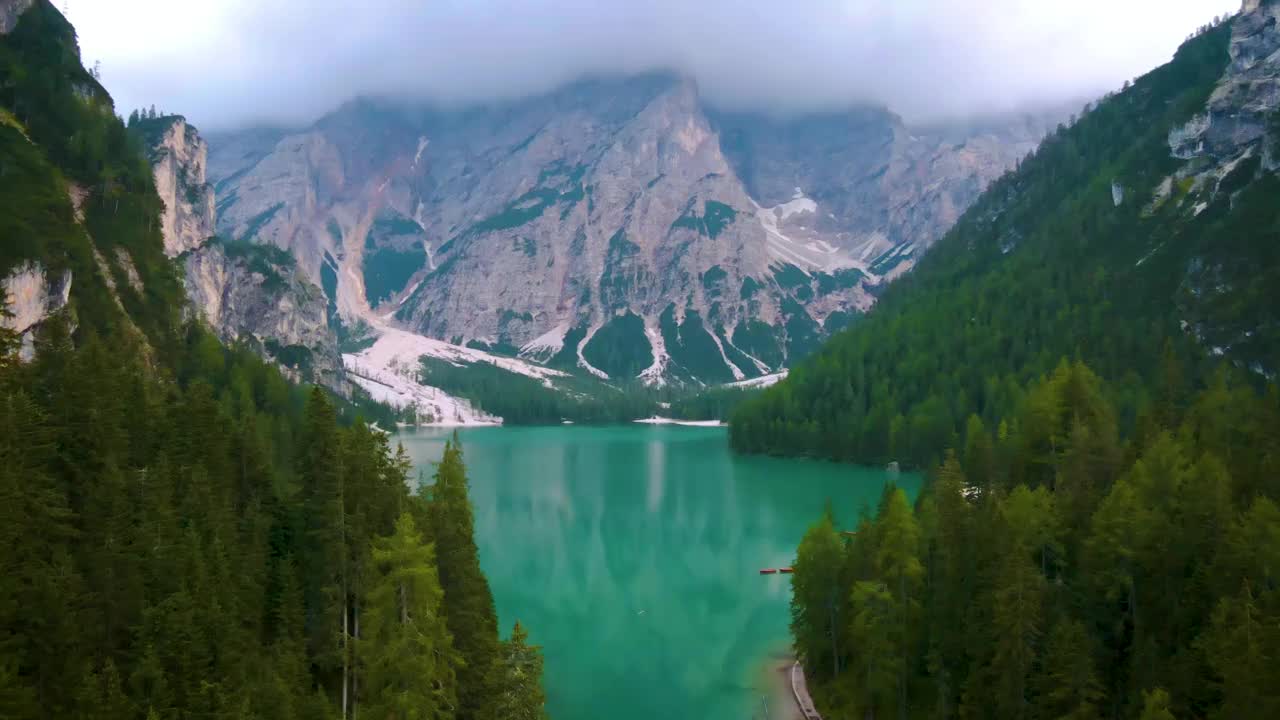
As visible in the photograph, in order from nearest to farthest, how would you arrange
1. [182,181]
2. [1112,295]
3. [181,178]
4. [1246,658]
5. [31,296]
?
[1246,658] < [31,296] < [1112,295] < [181,178] < [182,181]

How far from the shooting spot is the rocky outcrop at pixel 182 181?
14762cm

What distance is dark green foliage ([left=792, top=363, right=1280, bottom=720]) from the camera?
2856 cm

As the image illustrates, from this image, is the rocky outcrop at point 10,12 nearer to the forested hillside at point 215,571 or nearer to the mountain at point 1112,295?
the forested hillside at point 215,571

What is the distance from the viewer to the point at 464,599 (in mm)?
35812

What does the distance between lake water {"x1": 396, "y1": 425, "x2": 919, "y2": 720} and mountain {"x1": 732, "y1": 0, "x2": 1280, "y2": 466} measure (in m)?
17.8

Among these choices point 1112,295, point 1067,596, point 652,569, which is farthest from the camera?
point 1112,295

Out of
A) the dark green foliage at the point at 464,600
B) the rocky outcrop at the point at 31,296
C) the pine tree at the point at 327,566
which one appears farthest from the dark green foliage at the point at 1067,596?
the rocky outcrop at the point at 31,296

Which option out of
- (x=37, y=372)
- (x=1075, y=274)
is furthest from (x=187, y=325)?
(x=1075, y=274)

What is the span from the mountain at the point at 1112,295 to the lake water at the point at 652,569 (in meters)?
17.8

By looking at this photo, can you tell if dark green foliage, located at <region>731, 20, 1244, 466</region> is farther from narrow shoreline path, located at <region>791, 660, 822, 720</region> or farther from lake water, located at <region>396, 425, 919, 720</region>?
narrow shoreline path, located at <region>791, 660, 822, 720</region>

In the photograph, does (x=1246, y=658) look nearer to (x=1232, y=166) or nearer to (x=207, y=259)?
(x=1232, y=166)

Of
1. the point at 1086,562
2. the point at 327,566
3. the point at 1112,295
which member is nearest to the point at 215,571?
the point at 327,566

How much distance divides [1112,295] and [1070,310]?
6.46m

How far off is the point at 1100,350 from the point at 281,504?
11938 centimetres
